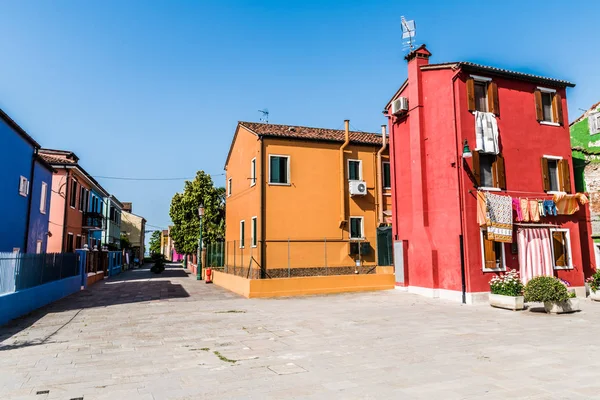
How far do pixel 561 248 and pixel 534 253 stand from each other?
1716mm

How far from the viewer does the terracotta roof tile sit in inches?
808

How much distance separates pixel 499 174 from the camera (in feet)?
49.1

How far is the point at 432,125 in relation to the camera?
15.8 meters

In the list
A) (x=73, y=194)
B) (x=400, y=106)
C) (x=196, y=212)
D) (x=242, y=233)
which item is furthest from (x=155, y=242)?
(x=400, y=106)

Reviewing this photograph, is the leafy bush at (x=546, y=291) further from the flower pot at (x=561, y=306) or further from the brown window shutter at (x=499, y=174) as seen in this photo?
the brown window shutter at (x=499, y=174)

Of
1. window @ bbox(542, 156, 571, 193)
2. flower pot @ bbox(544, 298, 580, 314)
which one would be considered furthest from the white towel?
flower pot @ bbox(544, 298, 580, 314)

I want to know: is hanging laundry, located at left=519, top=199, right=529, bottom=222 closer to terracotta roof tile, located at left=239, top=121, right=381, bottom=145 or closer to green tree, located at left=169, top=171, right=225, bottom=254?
terracotta roof tile, located at left=239, top=121, right=381, bottom=145

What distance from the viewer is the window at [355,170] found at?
70.6 ft

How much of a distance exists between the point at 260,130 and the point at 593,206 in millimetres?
16219

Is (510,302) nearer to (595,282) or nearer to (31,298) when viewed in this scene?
(595,282)

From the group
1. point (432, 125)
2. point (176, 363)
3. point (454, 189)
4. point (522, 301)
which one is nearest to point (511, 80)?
point (432, 125)

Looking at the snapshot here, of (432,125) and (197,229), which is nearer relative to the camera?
(432,125)

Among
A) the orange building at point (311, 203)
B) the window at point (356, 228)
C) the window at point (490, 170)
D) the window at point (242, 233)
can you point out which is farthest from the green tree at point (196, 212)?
the window at point (490, 170)

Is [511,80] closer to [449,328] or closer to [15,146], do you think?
[449,328]
